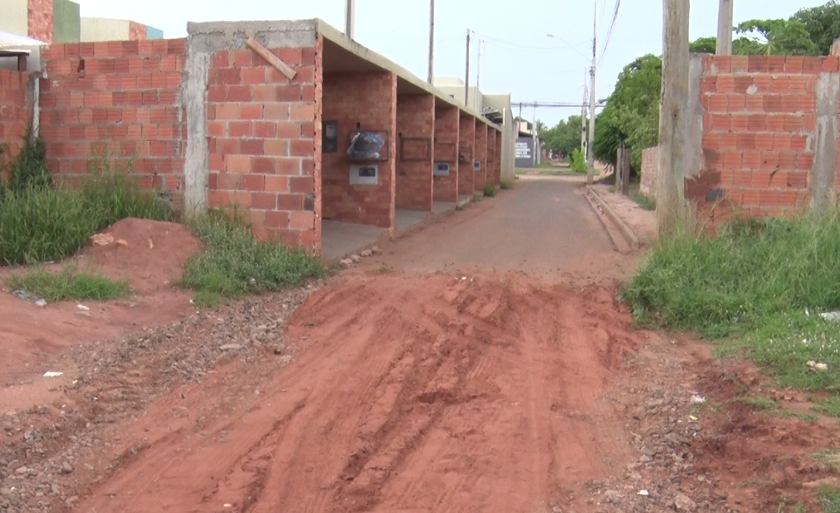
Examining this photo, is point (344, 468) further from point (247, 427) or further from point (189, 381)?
point (189, 381)

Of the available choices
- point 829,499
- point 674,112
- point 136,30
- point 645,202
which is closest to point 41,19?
point 136,30

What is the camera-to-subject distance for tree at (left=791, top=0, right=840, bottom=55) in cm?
3509

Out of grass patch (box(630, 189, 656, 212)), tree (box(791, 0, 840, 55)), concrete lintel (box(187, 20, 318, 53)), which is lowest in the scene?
grass patch (box(630, 189, 656, 212))

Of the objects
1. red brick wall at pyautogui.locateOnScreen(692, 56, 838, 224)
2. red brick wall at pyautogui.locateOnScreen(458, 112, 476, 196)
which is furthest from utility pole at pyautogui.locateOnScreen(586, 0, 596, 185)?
red brick wall at pyautogui.locateOnScreen(692, 56, 838, 224)

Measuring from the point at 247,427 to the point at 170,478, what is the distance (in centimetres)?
78

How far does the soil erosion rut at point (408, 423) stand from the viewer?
419cm

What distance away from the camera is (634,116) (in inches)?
1268

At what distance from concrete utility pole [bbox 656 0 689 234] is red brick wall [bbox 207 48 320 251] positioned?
4.11 m

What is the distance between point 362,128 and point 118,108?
4.42 meters

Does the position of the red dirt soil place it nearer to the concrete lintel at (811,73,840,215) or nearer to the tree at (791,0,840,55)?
the concrete lintel at (811,73,840,215)

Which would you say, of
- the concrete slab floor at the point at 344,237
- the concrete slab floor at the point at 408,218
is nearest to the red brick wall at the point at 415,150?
the concrete slab floor at the point at 408,218

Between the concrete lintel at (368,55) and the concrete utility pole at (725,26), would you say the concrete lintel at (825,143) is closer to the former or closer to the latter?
the concrete utility pole at (725,26)

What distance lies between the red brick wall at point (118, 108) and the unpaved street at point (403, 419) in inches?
118

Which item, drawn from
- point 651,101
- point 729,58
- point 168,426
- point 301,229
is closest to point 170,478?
point 168,426
